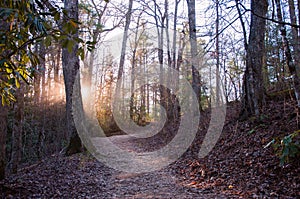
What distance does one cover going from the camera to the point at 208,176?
486cm

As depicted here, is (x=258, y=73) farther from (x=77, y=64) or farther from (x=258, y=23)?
(x=77, y=64)

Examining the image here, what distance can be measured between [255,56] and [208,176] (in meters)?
3.69

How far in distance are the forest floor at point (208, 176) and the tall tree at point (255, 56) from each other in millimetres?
613

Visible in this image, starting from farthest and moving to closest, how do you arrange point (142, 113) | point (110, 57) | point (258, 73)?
point (110, 57) < point (142, 113) < point (258, 73)

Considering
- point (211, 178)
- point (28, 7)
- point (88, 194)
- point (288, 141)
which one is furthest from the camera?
point (211, 178)

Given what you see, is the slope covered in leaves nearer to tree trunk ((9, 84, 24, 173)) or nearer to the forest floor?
the forest floor

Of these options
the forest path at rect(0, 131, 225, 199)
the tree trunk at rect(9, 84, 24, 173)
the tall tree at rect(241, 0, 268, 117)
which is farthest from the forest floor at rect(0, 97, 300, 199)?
the tree trunk at rect(9, 84, 24, 173)

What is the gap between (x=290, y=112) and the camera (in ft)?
19.8

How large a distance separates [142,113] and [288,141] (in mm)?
16481

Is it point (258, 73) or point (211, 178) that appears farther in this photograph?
point (258, 73)

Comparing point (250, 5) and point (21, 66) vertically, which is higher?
point (250, 5)

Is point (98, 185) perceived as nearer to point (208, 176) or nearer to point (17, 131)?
point (208, 176)

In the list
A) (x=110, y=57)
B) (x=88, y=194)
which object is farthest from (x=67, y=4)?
(x=110, y=57)

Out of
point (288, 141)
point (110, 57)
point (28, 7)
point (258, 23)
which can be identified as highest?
point (110, 57)
